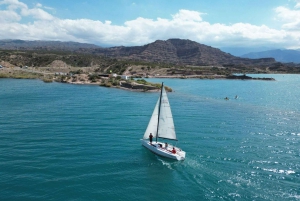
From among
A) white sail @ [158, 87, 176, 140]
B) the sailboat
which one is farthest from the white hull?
white sail @ [158, 87, 176, 140]

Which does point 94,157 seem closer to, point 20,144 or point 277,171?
point 20,144

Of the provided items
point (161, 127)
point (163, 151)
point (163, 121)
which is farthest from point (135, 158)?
point (163, 121)

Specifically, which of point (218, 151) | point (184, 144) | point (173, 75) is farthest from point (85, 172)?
point (173, 75)

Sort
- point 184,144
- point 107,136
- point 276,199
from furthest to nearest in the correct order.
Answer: point 107,136, point 184,144, point 276,199

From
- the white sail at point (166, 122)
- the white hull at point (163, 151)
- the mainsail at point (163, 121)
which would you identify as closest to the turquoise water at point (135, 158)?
the white hull at point (163, 151)

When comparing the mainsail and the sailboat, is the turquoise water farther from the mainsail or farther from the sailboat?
the mainsail

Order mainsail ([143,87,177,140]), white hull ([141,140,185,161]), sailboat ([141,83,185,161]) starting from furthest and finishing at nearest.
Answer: mainsail ([143,87,177,140])
sailboat ([141,83,185,161])
white hull ([141,140,185,161])

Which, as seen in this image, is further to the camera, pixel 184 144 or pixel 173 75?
pixel 173 75
